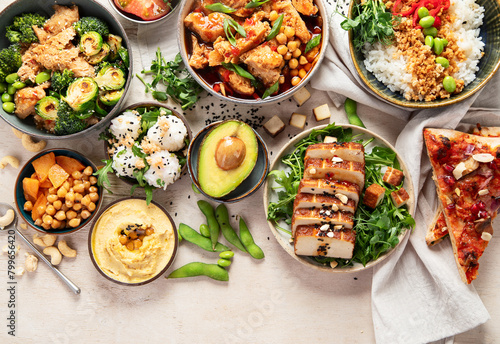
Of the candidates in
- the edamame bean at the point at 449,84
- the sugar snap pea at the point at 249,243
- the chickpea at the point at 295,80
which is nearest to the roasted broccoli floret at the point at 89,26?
the chickpea at the point at 295,80

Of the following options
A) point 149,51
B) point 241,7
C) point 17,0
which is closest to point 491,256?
point 241,7

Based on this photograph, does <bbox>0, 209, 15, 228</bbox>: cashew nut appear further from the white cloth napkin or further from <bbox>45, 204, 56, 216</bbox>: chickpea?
the white cloth napkin

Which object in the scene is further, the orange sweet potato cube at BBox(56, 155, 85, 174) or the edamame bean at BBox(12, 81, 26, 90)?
the orange sweet potato cube at BBox(56, 155, 85, 174)

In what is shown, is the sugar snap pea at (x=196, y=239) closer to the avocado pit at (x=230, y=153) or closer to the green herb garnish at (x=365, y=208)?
the green herb garnish at (x=365, y=208)

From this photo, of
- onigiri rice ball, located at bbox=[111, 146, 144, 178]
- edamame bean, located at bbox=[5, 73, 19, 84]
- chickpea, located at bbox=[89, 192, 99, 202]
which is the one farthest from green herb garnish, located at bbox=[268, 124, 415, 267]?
edamame bean, located at bbox=[5, 73, 19, 84]

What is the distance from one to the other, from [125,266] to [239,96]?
66.7 inches

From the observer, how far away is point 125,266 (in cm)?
327

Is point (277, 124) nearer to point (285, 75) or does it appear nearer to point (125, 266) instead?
point (285, 75)

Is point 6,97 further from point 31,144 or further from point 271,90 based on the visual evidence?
point 271,90

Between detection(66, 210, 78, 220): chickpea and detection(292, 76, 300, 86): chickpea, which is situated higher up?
detection(292, 76, 300, 86): chickpea

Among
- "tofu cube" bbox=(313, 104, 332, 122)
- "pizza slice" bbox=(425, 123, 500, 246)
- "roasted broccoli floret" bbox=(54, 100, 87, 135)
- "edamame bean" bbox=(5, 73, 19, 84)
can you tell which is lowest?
"pizza slice" bbox=(425, 123, 500, 246)

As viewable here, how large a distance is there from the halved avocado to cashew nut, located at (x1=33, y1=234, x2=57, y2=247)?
1509 mm

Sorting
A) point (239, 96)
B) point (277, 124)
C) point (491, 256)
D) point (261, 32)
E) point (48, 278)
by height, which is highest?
point (261, 32)

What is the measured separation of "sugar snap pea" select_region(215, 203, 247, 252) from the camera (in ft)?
11.2
